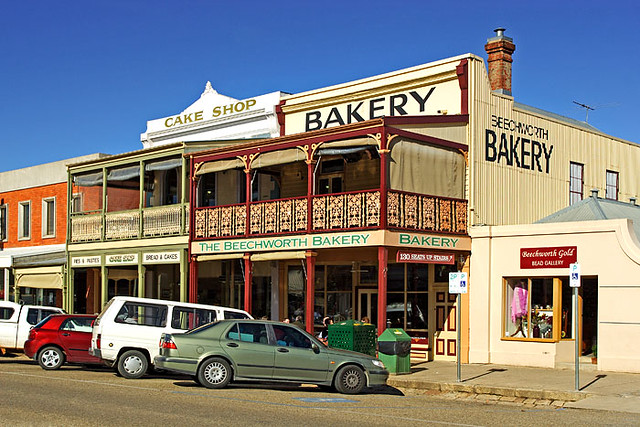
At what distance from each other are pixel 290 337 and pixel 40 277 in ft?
60.5

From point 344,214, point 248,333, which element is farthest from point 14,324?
point 248,333

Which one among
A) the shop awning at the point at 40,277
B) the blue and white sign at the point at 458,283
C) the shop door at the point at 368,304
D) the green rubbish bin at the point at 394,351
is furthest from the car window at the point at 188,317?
the shop awning at the point at 40,277

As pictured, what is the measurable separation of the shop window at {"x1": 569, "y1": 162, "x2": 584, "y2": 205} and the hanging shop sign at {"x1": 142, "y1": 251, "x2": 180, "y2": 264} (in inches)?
492

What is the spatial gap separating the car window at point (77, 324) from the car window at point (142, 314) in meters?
2.77

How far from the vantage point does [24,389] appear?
15320 millimetres

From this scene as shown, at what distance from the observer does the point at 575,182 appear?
2659 centimetres

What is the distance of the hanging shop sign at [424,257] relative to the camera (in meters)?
21.1

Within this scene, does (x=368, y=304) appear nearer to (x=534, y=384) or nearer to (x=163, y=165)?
(x=163, y=165)

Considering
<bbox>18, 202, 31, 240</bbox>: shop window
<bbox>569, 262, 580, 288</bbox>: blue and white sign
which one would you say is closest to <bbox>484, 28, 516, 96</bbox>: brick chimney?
<bbox>569, 262, 580, 288</bbox>: blue and white sign

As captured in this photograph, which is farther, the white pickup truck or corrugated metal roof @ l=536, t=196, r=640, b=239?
the white pickup truck

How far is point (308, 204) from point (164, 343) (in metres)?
7.81

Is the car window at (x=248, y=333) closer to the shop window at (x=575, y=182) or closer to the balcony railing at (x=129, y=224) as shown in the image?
the balcony railing at (x=129, y=224)

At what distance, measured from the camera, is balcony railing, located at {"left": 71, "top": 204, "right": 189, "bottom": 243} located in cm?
2750

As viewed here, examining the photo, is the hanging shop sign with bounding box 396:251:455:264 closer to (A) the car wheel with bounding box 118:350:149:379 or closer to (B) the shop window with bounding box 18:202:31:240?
(A) the car wheel with bounding box 118:350:149:379
